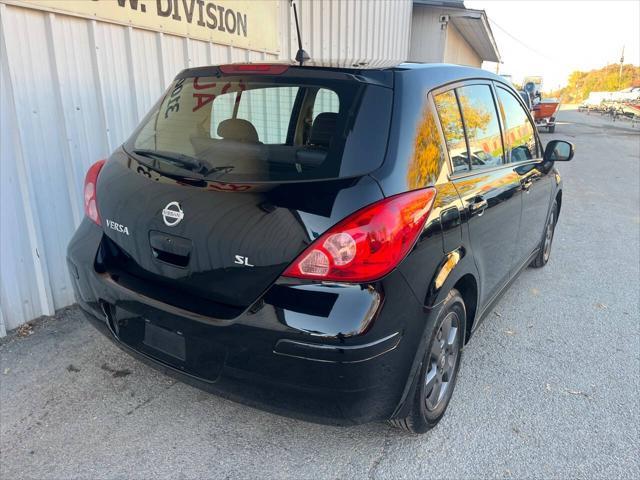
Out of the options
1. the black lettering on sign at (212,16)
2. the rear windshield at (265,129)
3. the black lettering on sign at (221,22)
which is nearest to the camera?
Answer: the rear windshield at (265,129)

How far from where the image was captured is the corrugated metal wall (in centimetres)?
320

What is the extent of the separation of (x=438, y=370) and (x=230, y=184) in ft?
4.53

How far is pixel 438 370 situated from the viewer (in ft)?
8.02

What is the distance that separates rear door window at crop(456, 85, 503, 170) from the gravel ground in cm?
130

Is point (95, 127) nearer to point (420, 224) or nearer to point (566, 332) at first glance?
point (420, 224)

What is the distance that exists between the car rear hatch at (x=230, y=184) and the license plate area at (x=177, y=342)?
0.09 meters

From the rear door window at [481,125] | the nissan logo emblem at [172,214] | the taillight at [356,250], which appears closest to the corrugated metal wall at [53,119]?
the rear door window at [481,125]

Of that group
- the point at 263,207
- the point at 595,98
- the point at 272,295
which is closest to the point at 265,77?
the point at 263,207

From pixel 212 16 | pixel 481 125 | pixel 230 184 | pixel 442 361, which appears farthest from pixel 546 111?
pixel 230 184

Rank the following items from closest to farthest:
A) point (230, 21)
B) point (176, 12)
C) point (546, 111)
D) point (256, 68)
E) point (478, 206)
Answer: point (256, 68), point (478, 206), point (176, 12), point (230, 21), point (546, 111)

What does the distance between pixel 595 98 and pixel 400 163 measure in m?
61.2

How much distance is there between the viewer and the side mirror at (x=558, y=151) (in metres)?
3.84

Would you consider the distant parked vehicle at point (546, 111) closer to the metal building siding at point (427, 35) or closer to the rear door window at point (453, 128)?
the metal building siding at point (427, 35)

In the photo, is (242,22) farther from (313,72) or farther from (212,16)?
(313,72)
